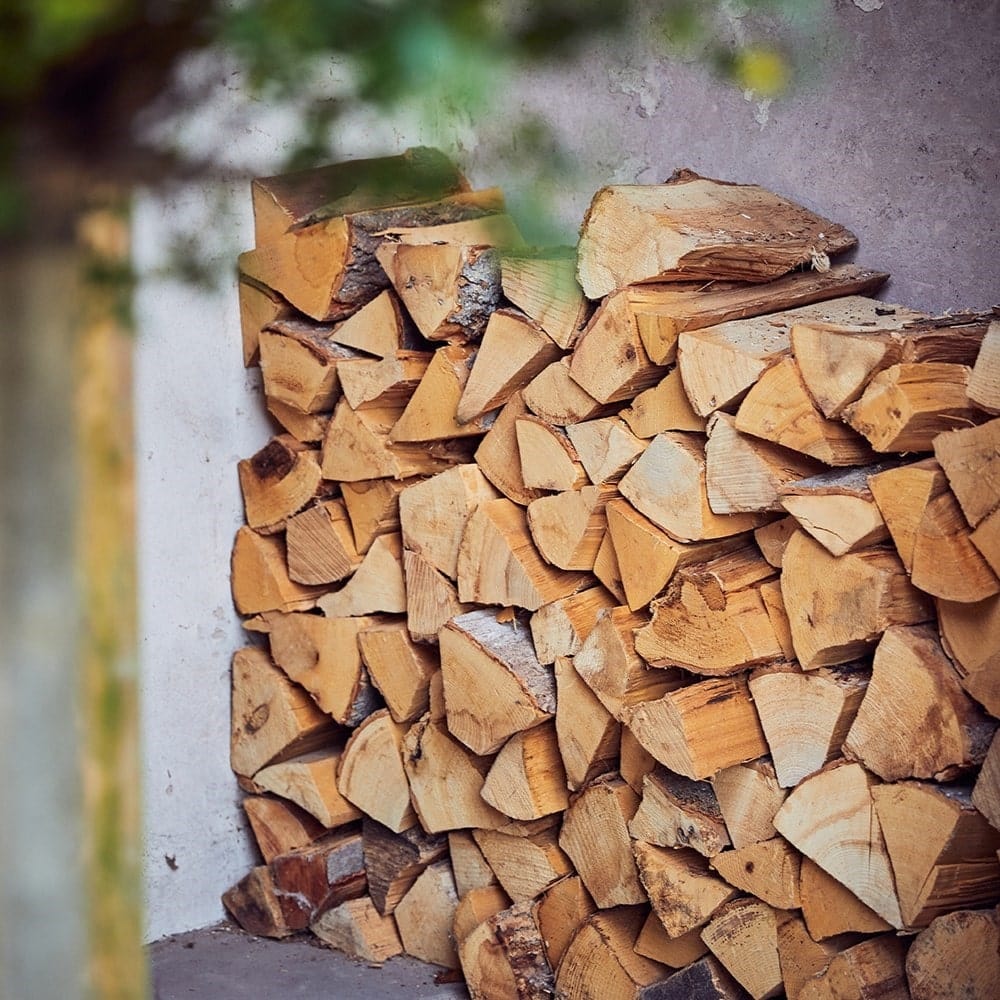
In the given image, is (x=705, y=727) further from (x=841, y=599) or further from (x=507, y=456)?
(x=507, y=456)

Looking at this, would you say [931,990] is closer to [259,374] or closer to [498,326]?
[498,326]

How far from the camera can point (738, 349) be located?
1823 millimetres

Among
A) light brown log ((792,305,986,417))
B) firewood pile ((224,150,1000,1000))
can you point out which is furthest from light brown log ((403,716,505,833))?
light brown log ((792,305,986,417))

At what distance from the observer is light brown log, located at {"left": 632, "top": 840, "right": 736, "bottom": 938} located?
1957mm

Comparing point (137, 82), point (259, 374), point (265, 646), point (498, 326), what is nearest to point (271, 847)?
point (265, 646)

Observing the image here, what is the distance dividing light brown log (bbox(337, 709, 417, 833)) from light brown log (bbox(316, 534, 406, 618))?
0.20 m

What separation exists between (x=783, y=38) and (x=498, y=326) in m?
0.67

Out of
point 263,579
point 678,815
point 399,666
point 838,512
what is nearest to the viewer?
point 838,512

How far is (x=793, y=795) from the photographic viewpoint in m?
1.83

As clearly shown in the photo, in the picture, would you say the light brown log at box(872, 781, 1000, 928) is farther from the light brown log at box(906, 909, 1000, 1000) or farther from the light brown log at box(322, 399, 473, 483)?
the light brown log at box(322, 399, 473, 483)

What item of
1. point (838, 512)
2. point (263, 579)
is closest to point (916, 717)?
point (838, 512)

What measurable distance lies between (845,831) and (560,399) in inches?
30.5

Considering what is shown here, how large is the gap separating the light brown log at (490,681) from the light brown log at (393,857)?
360 mm

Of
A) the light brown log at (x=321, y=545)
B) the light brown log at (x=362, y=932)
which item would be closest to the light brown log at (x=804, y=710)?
the light brown log at (x=321, y=545)
